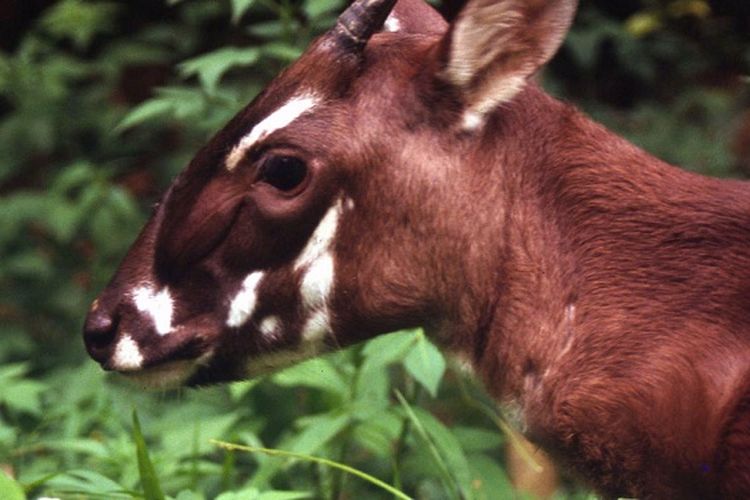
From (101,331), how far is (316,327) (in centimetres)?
48

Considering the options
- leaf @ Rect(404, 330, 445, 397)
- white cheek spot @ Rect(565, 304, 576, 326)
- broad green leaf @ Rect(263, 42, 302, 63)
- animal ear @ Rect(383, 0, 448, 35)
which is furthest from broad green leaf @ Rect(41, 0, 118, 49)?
white cheek spot @ Rect(565, 304, 576, 326)

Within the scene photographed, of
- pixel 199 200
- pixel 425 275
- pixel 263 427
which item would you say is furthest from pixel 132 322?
pixel 263 427

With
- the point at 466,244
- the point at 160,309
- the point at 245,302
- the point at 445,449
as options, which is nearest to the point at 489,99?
the point at 466,244

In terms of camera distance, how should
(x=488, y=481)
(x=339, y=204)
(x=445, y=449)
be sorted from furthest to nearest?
(x=488, y=481)
(x=445, y=449)
(x=339, y=204)

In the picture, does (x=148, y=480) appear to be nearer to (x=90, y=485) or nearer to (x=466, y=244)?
(x=90, y=485)

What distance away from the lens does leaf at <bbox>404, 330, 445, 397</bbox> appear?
4.21m

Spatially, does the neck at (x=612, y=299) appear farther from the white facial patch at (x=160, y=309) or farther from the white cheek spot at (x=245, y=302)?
the white facial patch at (x=160, y=309)

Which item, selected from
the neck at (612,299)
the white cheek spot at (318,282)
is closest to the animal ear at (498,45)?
the neck at (612,299)

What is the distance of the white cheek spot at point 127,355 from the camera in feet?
12.2

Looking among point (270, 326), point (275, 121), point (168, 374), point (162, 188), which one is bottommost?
point (162, 188)

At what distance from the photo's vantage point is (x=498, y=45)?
3490mm

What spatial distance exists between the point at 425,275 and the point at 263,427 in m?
1.83

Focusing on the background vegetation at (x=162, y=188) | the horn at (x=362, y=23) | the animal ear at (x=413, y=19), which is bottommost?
the background vegetation at (x=162, y=188)

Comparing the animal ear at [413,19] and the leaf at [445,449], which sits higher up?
the animal ear at [413,19]
